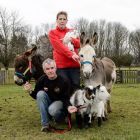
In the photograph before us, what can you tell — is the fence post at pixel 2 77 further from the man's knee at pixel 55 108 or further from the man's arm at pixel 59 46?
the man's knee at pixel 55 108

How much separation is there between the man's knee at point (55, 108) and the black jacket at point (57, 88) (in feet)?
0.36

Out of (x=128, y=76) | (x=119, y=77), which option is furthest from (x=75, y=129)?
(x=128, y=76)

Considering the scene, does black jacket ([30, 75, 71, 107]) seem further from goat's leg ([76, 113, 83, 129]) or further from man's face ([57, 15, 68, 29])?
man's face ([57, 15, 68, 29])

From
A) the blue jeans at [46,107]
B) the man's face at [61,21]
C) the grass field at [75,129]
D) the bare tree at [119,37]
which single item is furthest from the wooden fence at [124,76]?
the bare tree at [119,37]

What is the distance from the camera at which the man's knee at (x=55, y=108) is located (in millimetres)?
7391

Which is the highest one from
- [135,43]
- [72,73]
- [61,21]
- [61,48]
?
[135,43]

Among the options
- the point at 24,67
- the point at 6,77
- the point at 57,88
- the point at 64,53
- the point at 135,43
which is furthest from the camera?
the point at 135,43

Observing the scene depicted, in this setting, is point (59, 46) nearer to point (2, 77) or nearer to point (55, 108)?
point (55, 108)

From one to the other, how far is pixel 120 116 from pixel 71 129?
7.70 feet

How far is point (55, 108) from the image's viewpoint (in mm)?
7375

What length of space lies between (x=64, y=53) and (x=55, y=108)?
1.23 m

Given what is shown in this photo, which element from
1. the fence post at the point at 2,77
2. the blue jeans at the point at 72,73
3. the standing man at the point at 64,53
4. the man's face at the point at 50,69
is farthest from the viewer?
the fence post at the point at 2,77

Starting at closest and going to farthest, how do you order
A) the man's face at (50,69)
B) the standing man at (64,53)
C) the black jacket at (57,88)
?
1. the man's face at (50,69)
2. the black jacket at (57,88)
3. the standing man at (64,53)

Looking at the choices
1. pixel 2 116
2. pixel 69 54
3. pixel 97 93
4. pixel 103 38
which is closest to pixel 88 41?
pixel 69 54
